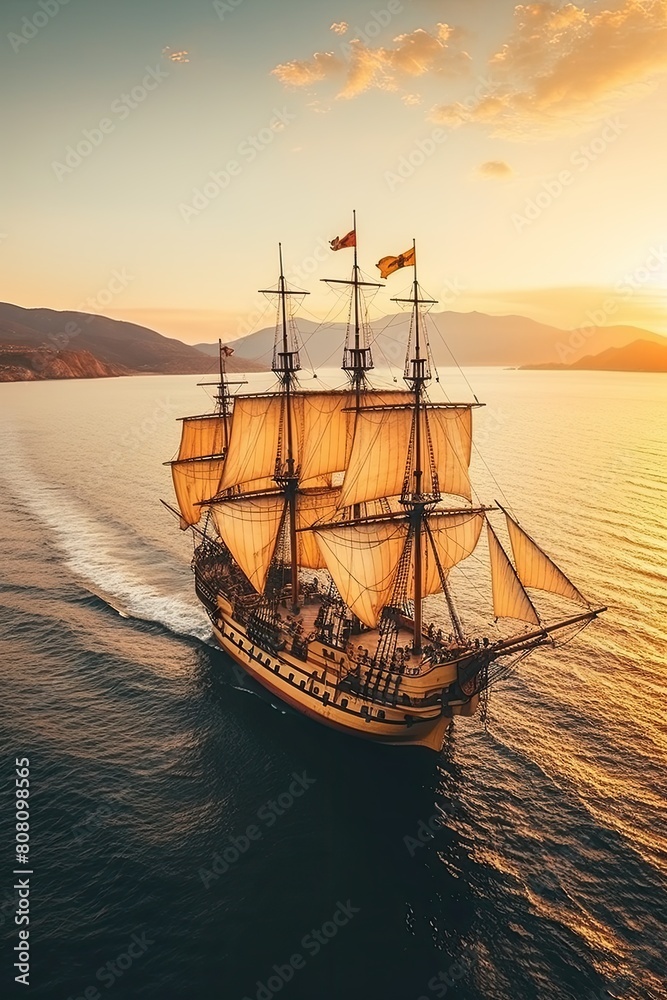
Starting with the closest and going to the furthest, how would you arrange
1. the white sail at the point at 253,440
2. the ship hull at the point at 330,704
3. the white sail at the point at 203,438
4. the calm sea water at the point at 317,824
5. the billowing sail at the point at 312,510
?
the calm sea water at the point at 317,824 < the ship hull at the point at 330,704 < the white sail at the point at 253,440 < the billowing sail at the point at 312,510 < the white sail at the point at 203,438

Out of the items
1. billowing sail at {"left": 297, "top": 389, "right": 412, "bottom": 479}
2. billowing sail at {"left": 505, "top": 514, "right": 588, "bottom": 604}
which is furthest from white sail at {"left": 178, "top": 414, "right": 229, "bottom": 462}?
billowing sail at {"left": 505, "top": 514, "right": 588, "bottom": 604}

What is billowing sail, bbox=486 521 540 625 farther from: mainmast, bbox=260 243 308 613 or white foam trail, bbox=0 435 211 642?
white foam trail, bbox=0 435 211 642

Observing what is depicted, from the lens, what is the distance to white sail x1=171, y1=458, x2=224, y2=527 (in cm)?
5544

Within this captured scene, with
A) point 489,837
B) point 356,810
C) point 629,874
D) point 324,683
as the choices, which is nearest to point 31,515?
point 324,683

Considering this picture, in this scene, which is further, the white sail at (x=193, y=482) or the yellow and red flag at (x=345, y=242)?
the white sail at (x=193, y=482)

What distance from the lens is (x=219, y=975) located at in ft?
66.1

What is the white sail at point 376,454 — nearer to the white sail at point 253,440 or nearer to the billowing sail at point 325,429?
the billowing sail at point 325,429

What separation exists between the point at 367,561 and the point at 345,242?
68.7 feet

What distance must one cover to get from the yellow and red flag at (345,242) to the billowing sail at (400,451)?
11255mm

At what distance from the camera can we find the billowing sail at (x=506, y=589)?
31375 mm

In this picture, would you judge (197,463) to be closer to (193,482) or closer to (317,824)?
(193,482)

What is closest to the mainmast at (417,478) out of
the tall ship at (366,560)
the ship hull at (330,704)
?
the tall ship at (366,560)

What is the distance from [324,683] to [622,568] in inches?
1330

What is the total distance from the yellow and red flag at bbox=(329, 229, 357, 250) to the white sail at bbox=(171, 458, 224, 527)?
983 inches
